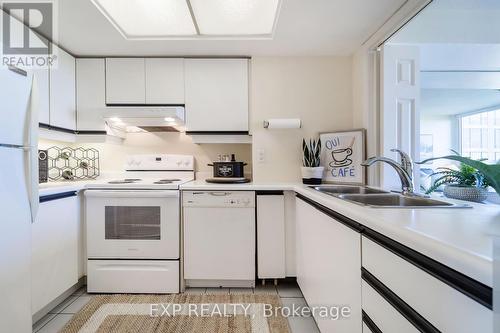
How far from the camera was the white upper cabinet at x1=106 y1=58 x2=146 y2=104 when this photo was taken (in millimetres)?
2248

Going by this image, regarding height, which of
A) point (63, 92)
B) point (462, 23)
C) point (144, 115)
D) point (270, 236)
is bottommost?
point (270, 236)

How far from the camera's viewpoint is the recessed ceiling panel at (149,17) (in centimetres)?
158

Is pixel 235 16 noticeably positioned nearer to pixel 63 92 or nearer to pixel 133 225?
pixel 63 92

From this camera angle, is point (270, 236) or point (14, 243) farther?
point (270, 236)

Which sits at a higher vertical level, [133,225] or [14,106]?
[14,106]

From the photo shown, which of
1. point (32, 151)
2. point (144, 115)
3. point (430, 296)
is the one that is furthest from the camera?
point (144, 115)

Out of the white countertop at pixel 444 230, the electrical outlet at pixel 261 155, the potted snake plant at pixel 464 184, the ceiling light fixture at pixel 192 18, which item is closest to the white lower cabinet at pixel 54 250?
the ceiling light fixture at pixel 192 18

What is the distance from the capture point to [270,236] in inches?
78.7

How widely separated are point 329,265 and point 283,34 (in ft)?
5.52

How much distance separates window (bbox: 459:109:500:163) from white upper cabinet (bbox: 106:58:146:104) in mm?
2607

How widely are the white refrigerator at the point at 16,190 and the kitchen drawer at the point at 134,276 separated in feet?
2.06

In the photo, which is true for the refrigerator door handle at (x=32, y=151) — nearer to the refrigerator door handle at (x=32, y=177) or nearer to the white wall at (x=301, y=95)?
the refrigerator door handle at (x=32, y=177)

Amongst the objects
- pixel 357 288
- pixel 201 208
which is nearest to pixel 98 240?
pixel 201 208

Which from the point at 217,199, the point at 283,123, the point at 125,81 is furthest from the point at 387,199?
the point at 125,81
